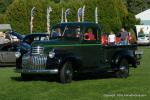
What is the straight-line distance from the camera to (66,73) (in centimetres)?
1753

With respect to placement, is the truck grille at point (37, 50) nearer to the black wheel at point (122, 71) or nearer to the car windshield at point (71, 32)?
the car windshield at point (71, 32)

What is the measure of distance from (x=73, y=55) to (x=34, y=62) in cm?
129

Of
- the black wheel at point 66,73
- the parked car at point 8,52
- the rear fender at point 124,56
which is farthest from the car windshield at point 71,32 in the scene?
the parked car at point 8,52

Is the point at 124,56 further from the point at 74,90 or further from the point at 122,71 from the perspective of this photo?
the point at 74,90

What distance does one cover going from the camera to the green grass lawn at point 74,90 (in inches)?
543

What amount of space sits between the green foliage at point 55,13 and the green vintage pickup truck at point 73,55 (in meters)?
49.1

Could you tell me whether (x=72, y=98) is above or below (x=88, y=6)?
below

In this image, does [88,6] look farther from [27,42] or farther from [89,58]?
[89,58]

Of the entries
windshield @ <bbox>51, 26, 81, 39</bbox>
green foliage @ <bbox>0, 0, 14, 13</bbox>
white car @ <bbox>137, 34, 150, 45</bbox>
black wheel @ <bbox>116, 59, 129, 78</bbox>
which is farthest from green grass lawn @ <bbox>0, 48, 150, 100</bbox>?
green foliage @ <bbox>0, 0, 14, 13</bbox>

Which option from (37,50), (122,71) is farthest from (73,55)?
(122,71)

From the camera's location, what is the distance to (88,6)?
236ft

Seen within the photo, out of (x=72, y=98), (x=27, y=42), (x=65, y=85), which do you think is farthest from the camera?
(x=27, y=42)

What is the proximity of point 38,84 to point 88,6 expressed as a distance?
182 feet

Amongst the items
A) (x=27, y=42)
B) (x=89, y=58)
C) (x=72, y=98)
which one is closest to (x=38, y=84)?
(x=89, y=58)
